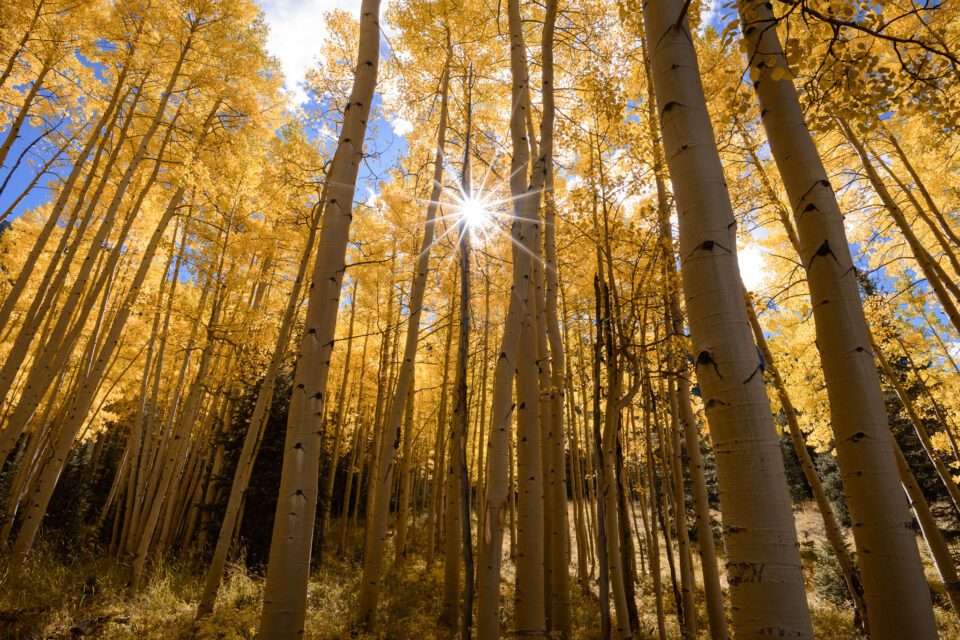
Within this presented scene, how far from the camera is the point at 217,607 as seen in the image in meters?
5.73

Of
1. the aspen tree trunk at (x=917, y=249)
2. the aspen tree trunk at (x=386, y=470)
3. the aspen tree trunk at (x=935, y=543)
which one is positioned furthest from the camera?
the aspen tree trunk at (x=917, y=249)

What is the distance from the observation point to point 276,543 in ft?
7.66

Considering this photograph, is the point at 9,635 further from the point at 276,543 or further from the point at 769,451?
the point at 769,451

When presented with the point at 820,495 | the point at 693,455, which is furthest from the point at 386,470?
the point at 820,495

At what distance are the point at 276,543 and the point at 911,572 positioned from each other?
2.66m

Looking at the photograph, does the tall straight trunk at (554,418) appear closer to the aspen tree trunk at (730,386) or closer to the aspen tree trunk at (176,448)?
the aspen tree trunk at (730,386)

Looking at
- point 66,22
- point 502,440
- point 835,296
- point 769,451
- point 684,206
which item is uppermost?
point 66,22

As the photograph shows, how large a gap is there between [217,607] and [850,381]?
7176mm

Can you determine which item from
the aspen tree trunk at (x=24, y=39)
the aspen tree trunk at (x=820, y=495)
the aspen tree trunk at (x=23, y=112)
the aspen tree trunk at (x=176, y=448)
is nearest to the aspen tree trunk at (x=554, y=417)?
the aspen tree trunk at (x=820, y=495)

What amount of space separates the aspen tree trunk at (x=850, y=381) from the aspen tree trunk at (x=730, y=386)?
35 centimetres

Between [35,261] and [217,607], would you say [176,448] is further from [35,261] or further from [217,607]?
[35,261]

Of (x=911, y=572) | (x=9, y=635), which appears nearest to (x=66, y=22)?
(x=9, y=635)

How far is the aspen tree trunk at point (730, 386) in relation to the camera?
1.08 m

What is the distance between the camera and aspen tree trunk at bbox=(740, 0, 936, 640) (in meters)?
1.45
